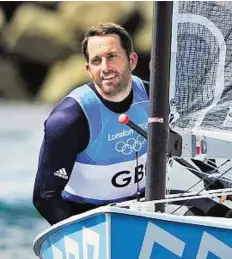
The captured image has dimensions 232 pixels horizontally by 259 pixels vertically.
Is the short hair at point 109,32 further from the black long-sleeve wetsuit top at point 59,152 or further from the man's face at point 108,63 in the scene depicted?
the black long-sleeve wetsuit top at point 59,152

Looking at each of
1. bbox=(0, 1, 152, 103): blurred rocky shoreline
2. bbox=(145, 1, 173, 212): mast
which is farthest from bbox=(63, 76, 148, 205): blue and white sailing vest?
bbox=(0, 1, 152, 103): blurred rocky shoreline

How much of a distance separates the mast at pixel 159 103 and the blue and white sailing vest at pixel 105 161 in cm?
29

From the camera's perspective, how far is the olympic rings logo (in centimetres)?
313

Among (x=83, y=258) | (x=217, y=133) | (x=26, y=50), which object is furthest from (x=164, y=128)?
(x=26, y=50)

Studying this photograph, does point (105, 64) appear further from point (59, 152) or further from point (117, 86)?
point (59, 152)

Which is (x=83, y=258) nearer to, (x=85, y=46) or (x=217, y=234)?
(x=217, y=234)

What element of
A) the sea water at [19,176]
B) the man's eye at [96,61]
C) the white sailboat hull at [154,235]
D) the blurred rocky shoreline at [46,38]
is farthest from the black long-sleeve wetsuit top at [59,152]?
the blurred rocky shoreline at [46,38]

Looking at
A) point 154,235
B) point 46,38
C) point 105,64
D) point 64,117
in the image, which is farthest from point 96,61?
point 46,38

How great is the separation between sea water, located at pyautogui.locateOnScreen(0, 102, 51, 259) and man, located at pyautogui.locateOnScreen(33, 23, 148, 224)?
1.24 metres

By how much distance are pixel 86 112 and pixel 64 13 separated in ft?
28.0

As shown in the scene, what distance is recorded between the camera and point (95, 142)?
310cm

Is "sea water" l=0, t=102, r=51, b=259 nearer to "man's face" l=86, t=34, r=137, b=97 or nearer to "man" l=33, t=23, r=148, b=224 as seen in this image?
"man" l=33, t=23, r=148, b=224

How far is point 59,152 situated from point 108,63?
27 centimetres

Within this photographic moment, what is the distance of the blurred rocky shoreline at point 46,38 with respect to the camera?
421 inches
